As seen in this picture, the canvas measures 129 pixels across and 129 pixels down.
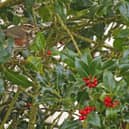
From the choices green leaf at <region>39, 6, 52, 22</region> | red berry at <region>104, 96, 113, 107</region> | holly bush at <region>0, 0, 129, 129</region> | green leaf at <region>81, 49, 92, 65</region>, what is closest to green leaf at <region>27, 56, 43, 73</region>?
→ holly bush at <region>0, 0, 129, 129</region>

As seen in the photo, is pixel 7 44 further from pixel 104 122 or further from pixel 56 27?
pixel 104 122

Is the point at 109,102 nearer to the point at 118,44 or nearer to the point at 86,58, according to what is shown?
the point at 86,58

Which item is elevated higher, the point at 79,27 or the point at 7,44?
the point at 7,44

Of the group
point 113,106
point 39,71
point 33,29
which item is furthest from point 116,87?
point 33,29

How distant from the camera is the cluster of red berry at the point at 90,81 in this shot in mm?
1066

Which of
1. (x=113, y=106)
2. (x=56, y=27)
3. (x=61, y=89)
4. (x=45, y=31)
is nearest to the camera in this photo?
(x=113, y=106)

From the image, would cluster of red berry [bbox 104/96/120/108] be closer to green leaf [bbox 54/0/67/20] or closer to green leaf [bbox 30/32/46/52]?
green leaf [bbox 30/32/46/52]

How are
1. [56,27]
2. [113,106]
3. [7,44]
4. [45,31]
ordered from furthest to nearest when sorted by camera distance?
[45,31] → [56,27] → [7,44] → [113,106]

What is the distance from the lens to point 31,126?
170 centimetres

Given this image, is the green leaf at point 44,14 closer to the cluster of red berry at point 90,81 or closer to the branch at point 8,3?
the branch at point 8,3

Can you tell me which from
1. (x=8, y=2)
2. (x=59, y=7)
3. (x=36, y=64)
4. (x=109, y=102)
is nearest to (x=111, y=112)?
(x=109, y=102)

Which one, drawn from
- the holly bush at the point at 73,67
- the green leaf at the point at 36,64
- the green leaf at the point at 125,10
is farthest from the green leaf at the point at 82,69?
the green leaf at the point at 125,10

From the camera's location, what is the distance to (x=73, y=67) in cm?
117

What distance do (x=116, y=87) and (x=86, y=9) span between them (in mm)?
627
